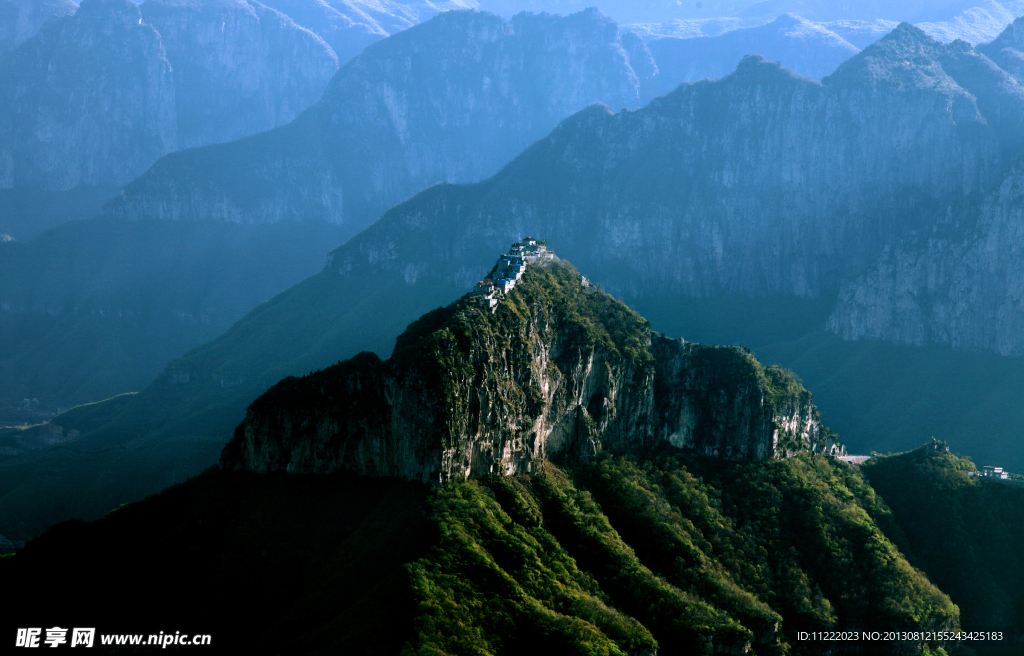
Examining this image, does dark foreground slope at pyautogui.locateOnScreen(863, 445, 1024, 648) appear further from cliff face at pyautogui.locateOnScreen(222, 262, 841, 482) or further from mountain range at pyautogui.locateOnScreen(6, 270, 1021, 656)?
cliff face at pyautogui.locateOnScreen(222, 262, 841, 482)

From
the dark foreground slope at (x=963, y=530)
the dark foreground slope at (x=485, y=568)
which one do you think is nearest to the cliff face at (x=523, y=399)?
the dark foreground slope at (x=485, y=568)

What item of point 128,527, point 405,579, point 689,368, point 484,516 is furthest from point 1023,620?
point 128,527

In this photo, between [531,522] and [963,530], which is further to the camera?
[963,530]

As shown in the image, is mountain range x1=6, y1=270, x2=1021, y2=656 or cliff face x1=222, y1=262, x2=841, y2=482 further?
cliff face x1=222, y1=262, x2=841, y2=482

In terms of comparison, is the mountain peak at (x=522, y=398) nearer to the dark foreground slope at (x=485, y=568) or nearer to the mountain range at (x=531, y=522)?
the mountain range at (x=531, y=522)

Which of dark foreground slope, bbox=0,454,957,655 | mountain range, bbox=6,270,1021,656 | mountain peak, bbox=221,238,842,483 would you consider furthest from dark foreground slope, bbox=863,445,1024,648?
mountain peak, bbox=221,238,842,483

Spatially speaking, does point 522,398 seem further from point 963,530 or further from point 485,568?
point 963,530

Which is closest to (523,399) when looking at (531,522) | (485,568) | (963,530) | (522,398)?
(522,398)
